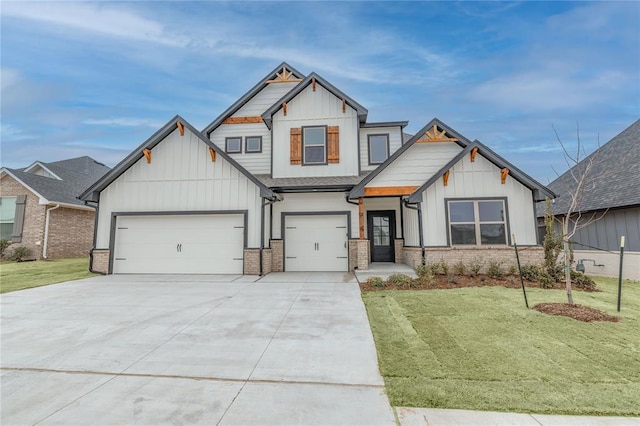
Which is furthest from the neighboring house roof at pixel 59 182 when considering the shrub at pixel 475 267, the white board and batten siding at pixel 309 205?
the shrub at pixel 475 267

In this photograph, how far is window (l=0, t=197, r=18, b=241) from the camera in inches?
634

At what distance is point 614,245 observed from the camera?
10.7 meters

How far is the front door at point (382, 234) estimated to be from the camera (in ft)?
43.1

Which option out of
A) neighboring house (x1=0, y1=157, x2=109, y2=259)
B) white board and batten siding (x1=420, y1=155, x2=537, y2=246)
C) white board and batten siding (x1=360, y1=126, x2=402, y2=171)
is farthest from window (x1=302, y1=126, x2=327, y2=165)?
neighboring house (x1=0, y1=157, x2=109, y2=259)

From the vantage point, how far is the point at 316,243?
471 inches

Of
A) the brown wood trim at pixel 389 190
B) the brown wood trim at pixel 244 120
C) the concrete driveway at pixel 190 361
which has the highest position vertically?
the brown wood trim at pixel 244 120

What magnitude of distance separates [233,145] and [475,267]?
469 inches

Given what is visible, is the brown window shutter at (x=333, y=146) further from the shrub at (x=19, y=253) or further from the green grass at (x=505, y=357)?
the shrub at (x=19, y=253)

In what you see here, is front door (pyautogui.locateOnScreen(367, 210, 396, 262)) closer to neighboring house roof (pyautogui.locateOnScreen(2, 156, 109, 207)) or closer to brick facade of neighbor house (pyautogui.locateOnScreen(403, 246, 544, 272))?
brick facade of neighbor house (pyautogui.locateOnScreen(403, 246, 544, 272))

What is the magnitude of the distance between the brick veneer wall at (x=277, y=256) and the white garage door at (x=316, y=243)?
9.6 inches

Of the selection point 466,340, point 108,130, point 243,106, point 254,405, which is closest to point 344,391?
point 254,405

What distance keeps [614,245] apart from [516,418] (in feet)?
40.6

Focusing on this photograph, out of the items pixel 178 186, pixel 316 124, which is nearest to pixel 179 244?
pixel 178 186

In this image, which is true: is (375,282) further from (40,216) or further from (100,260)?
(40,216)
